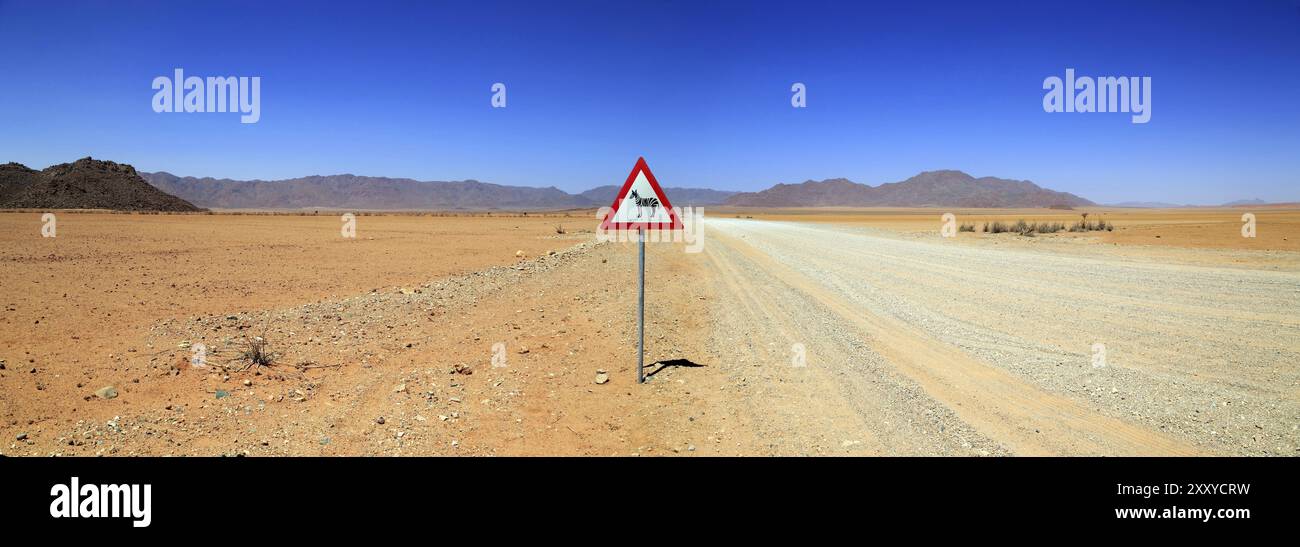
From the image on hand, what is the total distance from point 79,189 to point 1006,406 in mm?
126912

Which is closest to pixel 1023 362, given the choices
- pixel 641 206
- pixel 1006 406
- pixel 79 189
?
pixel 1006 406

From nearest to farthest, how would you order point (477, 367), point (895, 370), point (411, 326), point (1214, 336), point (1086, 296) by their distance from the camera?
point (895, 370) < point (477, 367) < point (1214, 336) < point (411, 326) < point (1086, 296)

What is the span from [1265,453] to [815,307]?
6.61 m

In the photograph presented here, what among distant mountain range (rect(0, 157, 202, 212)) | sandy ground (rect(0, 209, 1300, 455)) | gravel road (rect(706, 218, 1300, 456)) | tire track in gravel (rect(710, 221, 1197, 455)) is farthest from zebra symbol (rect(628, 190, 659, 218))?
distant mountain range (rect(0, 157, 202, 212))

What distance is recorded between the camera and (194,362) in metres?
7.70

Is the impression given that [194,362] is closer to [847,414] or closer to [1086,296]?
[847,414]

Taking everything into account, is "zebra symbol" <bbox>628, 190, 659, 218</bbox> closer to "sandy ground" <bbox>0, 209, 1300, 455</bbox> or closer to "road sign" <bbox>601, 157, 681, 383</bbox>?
"road sign" <bbox>601, 157, 681, 383</bbox>

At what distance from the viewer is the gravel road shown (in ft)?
16.0

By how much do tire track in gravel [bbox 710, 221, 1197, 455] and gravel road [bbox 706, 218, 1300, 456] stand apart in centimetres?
2

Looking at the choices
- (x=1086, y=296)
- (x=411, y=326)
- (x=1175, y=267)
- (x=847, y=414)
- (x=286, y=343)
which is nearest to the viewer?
(x=847, y=414)

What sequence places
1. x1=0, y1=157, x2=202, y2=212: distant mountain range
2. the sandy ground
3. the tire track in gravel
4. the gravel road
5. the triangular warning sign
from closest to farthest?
1. the tire track in gravel
2. the gravel road
3. the sandy ground
4. the triangular warning sign
5. x1=0, y1=157, x2=202, y2=212: distant mountain range

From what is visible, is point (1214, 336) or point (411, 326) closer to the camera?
point (1214, 336)

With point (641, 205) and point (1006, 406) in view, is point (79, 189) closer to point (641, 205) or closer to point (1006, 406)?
point (641, 205)
